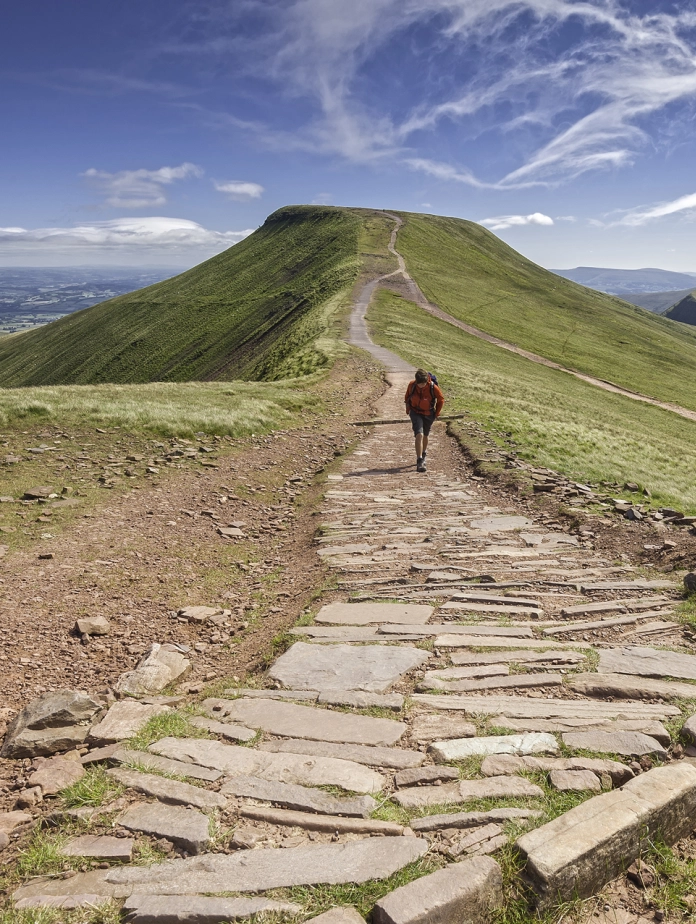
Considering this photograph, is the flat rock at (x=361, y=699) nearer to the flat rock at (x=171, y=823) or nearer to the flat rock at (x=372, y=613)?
the flat rock at (x=372, y=613)

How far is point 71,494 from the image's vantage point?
491 inches

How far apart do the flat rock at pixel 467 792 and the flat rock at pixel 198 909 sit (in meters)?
1.21

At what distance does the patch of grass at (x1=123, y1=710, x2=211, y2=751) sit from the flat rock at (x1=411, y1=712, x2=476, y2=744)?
6.29 ft

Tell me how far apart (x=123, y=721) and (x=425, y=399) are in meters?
12.7

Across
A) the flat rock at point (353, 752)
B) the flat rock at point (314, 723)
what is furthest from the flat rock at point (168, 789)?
the flat rock at point (314, 723)

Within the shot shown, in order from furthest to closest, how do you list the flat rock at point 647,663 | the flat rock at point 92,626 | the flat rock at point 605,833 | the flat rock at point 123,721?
the flat rock at point 92,626 < the flat rock at point 647,663 < the flat rock at point 123,721 < the flat rock at point 605,833

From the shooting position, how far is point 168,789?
4387mm

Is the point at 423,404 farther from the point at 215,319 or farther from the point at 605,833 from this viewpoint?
the point at 215,319

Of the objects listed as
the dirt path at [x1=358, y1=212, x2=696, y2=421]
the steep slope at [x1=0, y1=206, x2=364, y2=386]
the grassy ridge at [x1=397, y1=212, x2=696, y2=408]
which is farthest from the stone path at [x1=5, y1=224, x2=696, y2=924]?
the grassy ridge at [x1=397, y1=212, x2=696, y2=408]

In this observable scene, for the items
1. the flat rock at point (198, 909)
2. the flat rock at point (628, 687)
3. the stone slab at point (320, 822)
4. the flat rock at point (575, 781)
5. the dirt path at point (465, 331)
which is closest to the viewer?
the flat rock at point (198, 909)

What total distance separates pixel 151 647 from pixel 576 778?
510 centimetres

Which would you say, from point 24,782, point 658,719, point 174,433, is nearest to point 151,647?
point 24,782

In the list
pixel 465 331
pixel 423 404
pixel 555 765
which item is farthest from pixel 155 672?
pixel 465 331

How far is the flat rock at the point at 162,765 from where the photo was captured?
455 centimetres
